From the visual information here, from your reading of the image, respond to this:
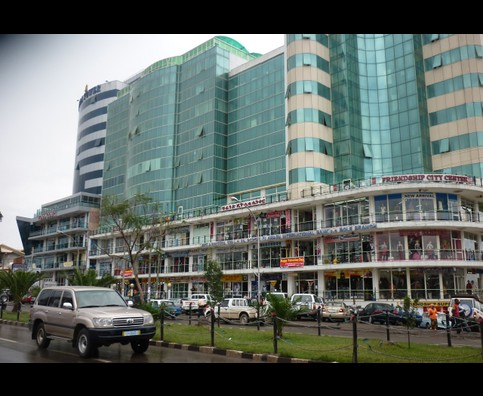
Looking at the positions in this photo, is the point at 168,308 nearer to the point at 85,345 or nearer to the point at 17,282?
the point at 17,282

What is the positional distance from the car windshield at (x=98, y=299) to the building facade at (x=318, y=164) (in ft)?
87.4

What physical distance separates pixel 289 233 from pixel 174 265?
778 inches

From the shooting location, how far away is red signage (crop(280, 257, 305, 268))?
135 feet

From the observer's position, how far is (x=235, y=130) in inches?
2377

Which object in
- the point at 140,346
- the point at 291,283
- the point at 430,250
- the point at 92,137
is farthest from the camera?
the point at 92,137

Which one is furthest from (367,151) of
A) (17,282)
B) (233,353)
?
(233,353)

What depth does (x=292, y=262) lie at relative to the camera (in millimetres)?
41719

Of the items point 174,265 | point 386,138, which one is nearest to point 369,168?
point 386,138

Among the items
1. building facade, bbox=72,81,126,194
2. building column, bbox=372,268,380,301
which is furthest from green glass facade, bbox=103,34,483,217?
building facade, bbox=72,81,126,194

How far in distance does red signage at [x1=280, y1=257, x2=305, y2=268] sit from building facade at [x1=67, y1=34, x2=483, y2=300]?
0.18 m

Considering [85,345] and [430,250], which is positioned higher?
[430,250]

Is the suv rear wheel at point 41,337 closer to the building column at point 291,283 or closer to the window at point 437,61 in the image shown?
the building column at point 291,283

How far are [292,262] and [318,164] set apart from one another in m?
11.1
